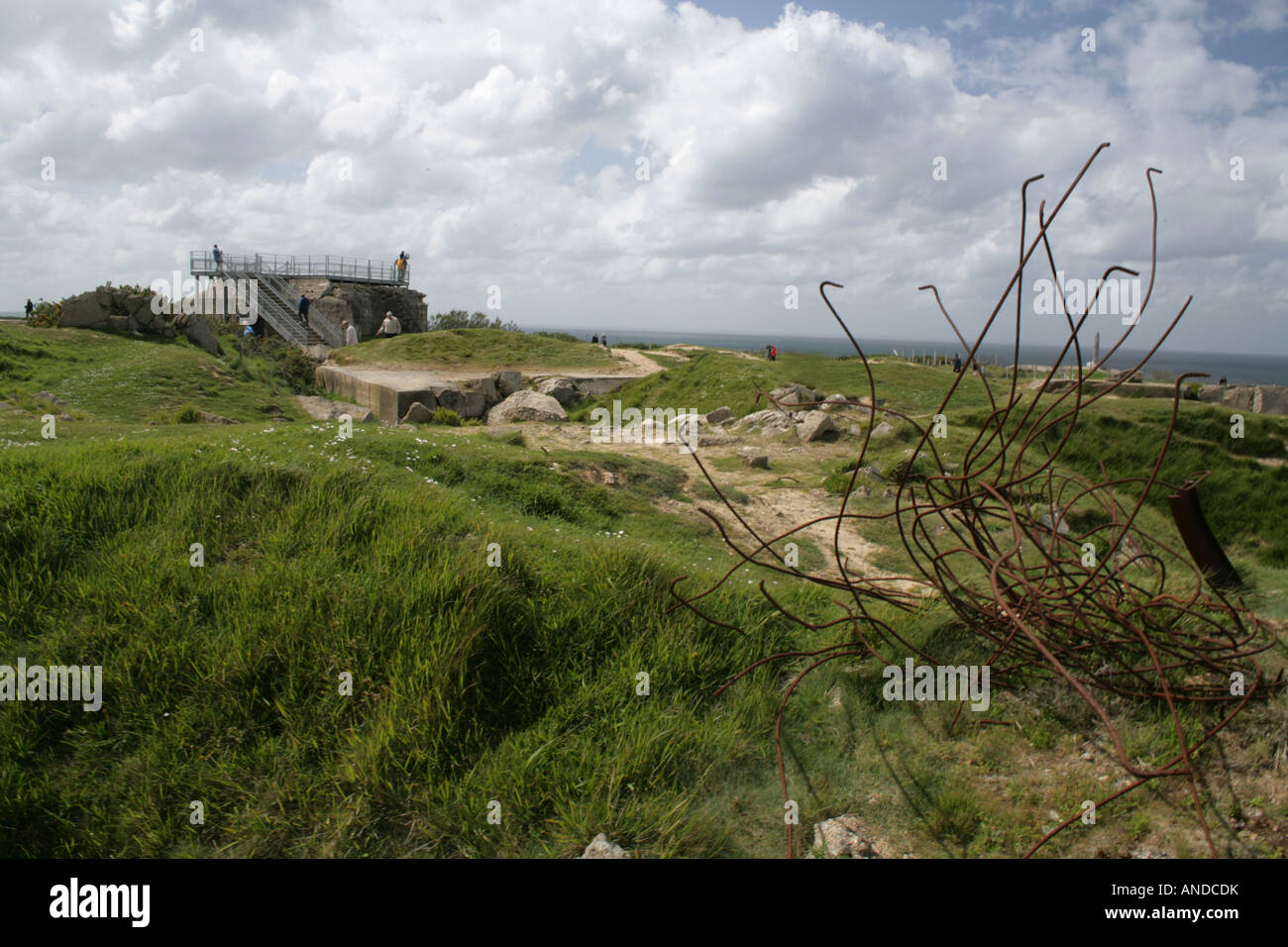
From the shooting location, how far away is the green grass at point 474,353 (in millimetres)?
25156

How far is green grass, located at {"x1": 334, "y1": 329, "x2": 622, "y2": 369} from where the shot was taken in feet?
82.5

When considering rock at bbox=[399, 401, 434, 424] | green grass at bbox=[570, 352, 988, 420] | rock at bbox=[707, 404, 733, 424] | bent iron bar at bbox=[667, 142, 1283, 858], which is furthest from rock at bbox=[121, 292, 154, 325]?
bent iron bar at bbox=[667, 142, 1283, 858]

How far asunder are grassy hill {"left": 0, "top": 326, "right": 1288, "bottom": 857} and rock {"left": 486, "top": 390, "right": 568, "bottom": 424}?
1146 centimetres

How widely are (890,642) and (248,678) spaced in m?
3.42

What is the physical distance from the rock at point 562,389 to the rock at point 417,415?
4821 mm

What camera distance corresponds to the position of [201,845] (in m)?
3.02

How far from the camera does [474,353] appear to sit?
2622 centimetres

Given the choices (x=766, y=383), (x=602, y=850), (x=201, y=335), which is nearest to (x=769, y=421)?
(x=766, y=383)

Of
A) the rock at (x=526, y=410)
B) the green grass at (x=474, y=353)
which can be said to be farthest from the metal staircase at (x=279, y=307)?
the rock at (x=526, y=410)

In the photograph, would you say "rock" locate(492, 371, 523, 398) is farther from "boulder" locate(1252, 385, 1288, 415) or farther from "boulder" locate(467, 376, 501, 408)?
"boulder" locate(1252, 385, 1288, 415)

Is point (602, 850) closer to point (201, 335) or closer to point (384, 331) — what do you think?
point (201, 335)
